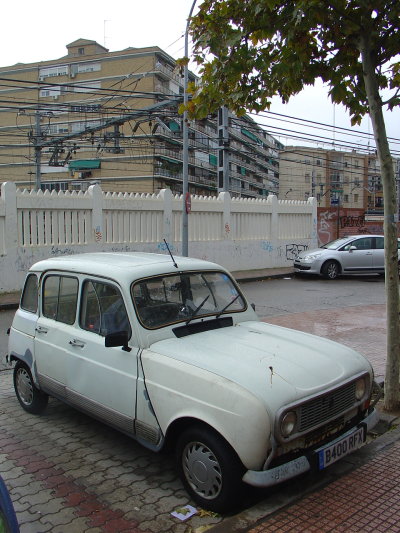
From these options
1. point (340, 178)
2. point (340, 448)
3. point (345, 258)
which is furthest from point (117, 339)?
point (340, 178)

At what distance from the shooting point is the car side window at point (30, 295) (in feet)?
16.2

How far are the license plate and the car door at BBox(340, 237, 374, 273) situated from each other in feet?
45.7

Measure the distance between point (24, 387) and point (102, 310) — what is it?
1703 millimetres

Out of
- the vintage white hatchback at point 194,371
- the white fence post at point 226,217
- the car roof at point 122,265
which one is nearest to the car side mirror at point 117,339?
the vintage white hatchback at point 194,371

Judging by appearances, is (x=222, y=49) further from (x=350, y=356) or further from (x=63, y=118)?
(x=63, y=118)

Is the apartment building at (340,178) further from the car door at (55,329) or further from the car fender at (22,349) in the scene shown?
the car door at (55,329)

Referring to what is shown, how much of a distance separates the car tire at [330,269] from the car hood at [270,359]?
13.0 metres

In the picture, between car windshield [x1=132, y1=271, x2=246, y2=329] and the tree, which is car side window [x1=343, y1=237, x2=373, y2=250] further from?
car windshield [x1=132, y1=271, x2=246, y2=329]

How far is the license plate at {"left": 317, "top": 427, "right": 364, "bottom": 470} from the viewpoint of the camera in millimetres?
3092

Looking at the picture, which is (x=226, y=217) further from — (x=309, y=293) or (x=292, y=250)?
(x=309, y=293)

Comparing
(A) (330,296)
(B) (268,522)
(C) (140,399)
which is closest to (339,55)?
(C) (140,399)

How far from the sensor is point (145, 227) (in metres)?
15.9

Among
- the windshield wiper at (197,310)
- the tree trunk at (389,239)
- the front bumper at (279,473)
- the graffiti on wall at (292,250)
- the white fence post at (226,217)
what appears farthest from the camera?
the graffiti on wall at (292,250)

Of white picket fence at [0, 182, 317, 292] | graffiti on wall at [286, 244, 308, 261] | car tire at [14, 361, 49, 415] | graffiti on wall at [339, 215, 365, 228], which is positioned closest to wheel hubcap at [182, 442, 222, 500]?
car tire at [14, 361, 49, 415]
